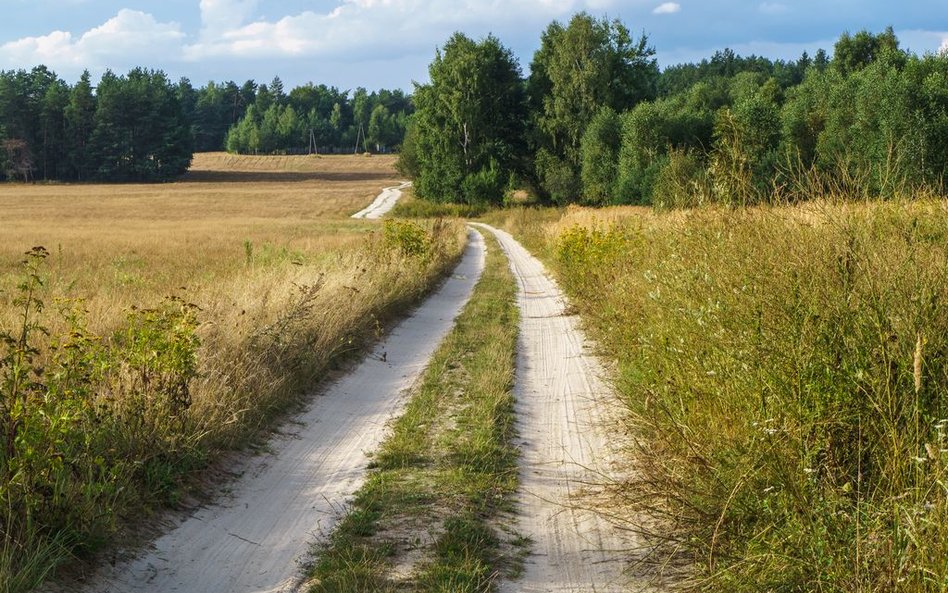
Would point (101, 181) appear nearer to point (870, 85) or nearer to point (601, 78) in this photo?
point (601, 78)

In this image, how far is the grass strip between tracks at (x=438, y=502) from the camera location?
498 cm

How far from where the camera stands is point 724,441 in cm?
527

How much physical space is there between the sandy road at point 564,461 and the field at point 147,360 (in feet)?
8.57

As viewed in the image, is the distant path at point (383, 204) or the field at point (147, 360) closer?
the field at point (147, 360)

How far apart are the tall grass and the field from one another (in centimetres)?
356

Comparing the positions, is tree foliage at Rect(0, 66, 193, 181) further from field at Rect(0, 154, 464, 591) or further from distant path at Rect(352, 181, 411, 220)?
field at Rect(0, 154, 464, 591)

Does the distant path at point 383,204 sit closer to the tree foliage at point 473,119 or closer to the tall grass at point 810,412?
the tree foliage at point 473,119

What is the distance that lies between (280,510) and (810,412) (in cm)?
376

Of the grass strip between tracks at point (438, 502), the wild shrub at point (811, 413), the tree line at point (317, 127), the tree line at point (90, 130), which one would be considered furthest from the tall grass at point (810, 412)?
the tree line at point (317, 127)

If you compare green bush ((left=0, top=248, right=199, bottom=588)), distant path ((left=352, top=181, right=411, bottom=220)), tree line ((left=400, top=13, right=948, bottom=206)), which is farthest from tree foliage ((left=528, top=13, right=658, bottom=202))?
green bush ((left=0, top=248, right=199, bottom=588))

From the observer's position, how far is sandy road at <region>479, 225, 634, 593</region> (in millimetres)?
5102

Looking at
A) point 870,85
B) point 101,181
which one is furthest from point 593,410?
point 101,181

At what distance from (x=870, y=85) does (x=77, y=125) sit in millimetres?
91341

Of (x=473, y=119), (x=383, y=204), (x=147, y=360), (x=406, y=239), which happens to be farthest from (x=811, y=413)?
(x=383, y=204)
